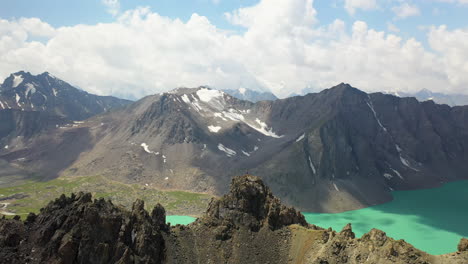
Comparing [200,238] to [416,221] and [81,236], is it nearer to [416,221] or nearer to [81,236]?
[81,236]

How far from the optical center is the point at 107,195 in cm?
17475

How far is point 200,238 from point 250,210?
46.5ft

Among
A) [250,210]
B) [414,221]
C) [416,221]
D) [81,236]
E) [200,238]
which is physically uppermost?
[416,221]

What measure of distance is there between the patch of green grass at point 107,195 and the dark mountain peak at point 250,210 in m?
82.9

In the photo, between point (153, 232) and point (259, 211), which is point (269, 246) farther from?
point (153, 232)

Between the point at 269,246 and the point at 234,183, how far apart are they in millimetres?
18683

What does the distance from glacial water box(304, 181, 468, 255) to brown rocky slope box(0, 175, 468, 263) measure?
236 feet

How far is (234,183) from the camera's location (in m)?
83.0

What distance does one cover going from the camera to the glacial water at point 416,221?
427 feet

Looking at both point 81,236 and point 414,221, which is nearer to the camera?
point 81,236

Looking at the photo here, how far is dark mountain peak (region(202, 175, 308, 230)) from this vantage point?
76312 mm

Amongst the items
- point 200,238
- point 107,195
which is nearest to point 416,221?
point 200,238

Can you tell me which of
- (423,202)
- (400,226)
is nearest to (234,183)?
(400,226)

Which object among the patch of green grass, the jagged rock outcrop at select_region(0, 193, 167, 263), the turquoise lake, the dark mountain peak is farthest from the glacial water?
the jagged rock outcrop at select_region(0, 193, 167, 263)
